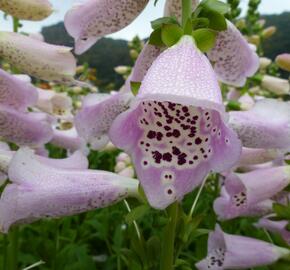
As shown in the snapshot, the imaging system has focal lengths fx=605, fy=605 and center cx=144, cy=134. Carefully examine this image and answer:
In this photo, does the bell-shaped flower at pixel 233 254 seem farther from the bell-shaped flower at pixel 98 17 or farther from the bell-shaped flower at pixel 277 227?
the bell-shaped flower at pixel 98 17

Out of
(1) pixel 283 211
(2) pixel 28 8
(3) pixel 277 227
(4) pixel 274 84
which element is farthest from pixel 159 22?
(4) pixel 274 84

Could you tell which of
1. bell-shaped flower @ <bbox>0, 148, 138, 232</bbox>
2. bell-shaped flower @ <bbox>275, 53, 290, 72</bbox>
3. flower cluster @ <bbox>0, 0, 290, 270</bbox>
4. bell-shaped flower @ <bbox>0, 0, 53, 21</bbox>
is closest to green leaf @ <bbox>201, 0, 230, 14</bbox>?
flower cluster @ <bbox>0, 0, 290, 270</bbox>

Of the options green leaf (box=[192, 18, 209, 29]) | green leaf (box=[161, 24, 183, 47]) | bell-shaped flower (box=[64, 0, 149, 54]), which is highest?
green leaf (box=[192, 18, 209, 29])

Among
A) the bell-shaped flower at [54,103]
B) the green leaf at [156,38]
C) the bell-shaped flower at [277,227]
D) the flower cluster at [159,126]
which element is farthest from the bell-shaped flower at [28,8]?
the bell-shaped flower at [54,103]

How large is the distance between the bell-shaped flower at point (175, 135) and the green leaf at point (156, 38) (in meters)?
0.10

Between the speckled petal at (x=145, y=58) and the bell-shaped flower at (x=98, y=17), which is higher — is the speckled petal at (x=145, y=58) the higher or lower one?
the lower one

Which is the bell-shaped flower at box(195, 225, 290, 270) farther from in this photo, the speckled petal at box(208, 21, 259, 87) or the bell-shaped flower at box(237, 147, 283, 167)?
the speckled petal at box(208, 21, 259, 87)

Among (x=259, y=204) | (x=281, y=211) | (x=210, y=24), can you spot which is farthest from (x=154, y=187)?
(x=259, y=204)

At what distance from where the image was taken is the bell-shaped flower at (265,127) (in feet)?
3.48

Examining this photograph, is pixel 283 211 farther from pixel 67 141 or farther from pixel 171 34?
pixel 67 141

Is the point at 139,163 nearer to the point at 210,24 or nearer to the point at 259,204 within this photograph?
the point at 210,24

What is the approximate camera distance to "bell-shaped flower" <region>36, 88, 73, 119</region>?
214 centimetres

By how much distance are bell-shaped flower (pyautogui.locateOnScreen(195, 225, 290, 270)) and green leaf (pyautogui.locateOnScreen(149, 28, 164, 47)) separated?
541 millimetres

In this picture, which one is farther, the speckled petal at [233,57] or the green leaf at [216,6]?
the speckled petal at [233,57]
